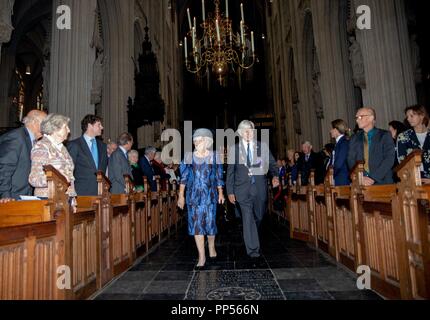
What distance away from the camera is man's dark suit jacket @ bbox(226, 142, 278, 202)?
4008 mm

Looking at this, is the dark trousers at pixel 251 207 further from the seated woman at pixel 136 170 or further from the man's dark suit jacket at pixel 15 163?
the man's dark suit jacket at pixel 15 163

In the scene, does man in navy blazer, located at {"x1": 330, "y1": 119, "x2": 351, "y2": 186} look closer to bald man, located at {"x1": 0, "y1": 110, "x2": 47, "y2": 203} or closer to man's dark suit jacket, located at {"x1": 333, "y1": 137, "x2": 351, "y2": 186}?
A: man's dark suit jacket, located at {"x1": 333, "y1": 137, "x2": 351, "y2": 186}

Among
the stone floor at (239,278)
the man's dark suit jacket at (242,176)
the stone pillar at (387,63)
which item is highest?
the stone pillar at (387,63)

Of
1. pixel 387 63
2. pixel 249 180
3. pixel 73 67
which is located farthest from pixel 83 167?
pixel 387 63

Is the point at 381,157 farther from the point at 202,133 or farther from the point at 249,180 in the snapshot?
the point at 202,133

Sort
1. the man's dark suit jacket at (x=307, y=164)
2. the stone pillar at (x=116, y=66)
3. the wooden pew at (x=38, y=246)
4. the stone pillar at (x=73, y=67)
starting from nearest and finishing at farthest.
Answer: the wooden pew at (x=38, y=246) → the stone pillar at (x=73, y=67) → the man's dark suit jacket at (x=307, y=164) → the stone pillar at (x=116, y=66)

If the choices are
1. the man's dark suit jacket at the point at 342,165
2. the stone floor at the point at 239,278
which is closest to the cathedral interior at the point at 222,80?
the stone floor at the point at 239,278

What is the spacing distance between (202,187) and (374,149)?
82.5 inches

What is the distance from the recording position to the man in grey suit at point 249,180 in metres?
3.99

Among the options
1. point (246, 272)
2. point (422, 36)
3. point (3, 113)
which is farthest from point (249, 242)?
point (3, 113)

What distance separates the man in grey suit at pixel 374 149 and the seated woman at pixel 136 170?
3.72m

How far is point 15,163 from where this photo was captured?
286cm
